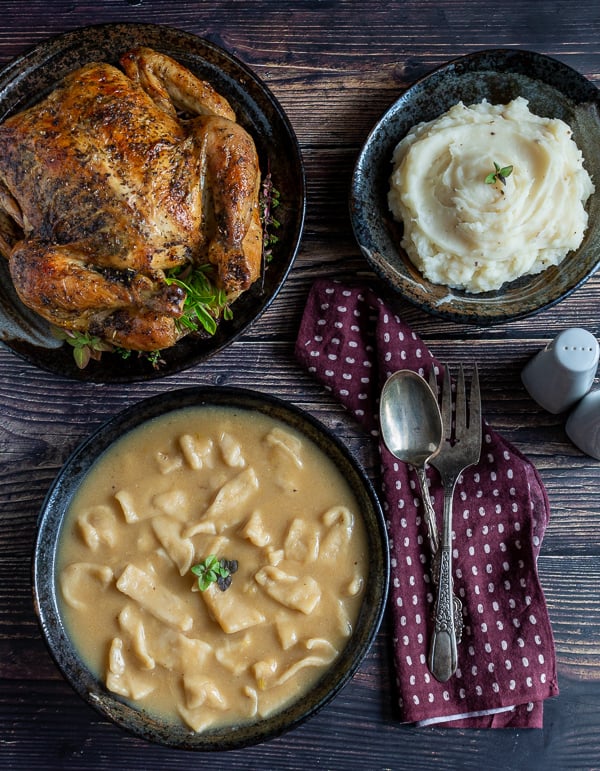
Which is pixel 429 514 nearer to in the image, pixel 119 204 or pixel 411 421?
pixel 411 421

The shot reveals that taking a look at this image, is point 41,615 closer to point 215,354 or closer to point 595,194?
point 215,354

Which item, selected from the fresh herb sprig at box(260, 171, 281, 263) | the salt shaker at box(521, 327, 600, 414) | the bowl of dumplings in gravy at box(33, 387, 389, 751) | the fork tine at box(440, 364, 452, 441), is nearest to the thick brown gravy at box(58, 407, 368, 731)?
the bowl of dumplings in gravy at box(33, 387, 389, 751)

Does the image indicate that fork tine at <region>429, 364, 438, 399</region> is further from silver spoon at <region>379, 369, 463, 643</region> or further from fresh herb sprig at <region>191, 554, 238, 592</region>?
fresh herb sprig at <region>191, 554, 238, 592</region>

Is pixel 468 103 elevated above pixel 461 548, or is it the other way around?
pixel 468 103

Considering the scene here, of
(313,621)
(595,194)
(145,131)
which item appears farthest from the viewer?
(595,194)

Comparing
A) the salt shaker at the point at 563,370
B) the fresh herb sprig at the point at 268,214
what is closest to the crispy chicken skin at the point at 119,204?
the fresh herb sprig at the point at 268,214

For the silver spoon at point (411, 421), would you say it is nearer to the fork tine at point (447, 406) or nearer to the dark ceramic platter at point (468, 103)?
the fork tine at point (447, 406)

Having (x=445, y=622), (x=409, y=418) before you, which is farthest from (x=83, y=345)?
(x=445, y=622)

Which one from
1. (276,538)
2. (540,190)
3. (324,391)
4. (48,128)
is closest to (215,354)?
(324,391)
